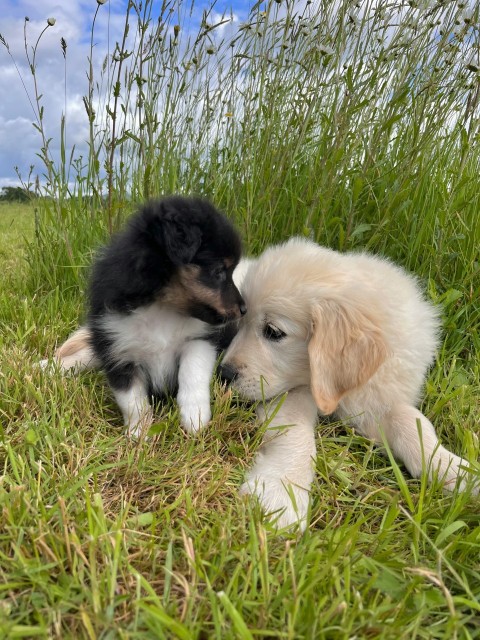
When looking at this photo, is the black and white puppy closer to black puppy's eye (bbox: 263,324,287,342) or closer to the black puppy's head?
the black puppy's head

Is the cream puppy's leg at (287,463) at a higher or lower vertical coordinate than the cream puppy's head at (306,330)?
lower

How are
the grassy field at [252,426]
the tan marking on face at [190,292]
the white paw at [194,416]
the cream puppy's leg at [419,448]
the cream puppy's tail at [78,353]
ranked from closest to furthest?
the grassy field at [252,426] < the cream puppy's leg at [419,448] < the white paw at [194,416] < the tan marking on face at [190,292] < the cream puppy's tail at [78,353]

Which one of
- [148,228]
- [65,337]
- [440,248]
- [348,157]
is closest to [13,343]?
[65,337]

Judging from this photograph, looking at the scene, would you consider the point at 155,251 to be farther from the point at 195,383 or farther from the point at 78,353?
the point at 78,353

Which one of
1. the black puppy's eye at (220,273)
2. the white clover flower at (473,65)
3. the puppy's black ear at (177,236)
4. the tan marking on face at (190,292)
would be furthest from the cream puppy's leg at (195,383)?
the white clover flower at (473,65)

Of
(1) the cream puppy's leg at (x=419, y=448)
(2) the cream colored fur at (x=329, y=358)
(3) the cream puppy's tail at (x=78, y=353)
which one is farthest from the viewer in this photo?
(3) the cream puppy's tail at (x=78, y=353)

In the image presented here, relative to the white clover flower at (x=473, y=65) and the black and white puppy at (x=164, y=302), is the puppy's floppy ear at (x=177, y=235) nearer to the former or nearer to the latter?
the black and white puppy at (x=164, y=302)

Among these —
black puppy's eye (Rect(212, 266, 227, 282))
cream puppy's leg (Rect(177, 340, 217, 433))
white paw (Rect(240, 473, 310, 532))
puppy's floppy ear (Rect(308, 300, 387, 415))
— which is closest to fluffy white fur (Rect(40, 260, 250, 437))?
cream puppy's leg (Rect(177, 340, 217, 433))
